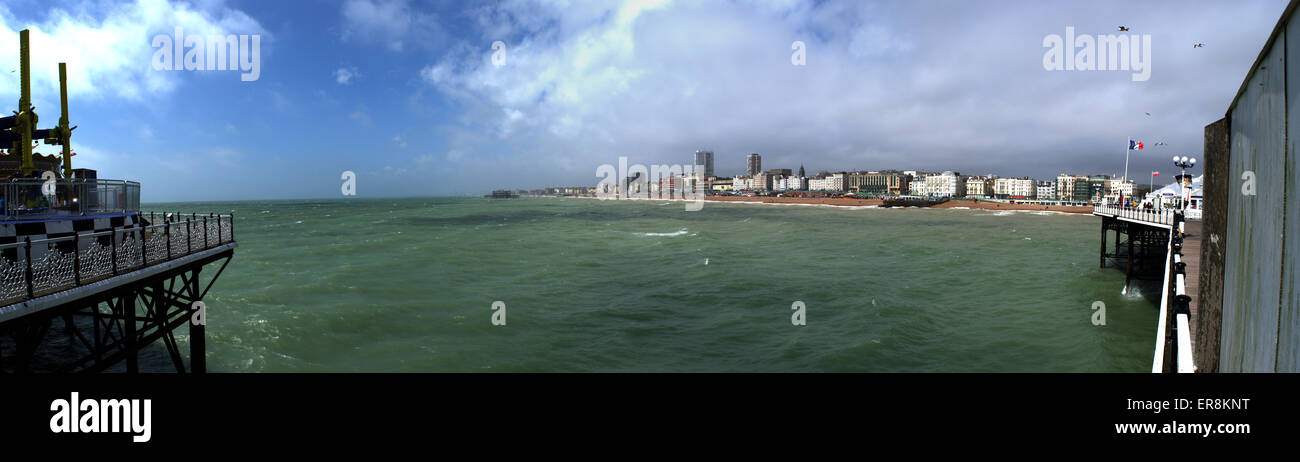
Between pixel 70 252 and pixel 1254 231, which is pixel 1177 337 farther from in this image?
pixel 70 252

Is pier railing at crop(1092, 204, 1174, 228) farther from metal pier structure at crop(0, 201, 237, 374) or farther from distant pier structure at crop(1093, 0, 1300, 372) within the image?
metal pier structure at crop(0, 201, 237, 374)

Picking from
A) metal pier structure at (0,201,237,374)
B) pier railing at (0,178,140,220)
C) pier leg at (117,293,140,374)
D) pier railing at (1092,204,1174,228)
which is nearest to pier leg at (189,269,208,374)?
metal pier structure at (0,201,237,374)

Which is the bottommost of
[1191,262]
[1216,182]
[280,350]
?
[280,350]

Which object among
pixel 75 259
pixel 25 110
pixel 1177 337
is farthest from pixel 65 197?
pixel 1177 337
